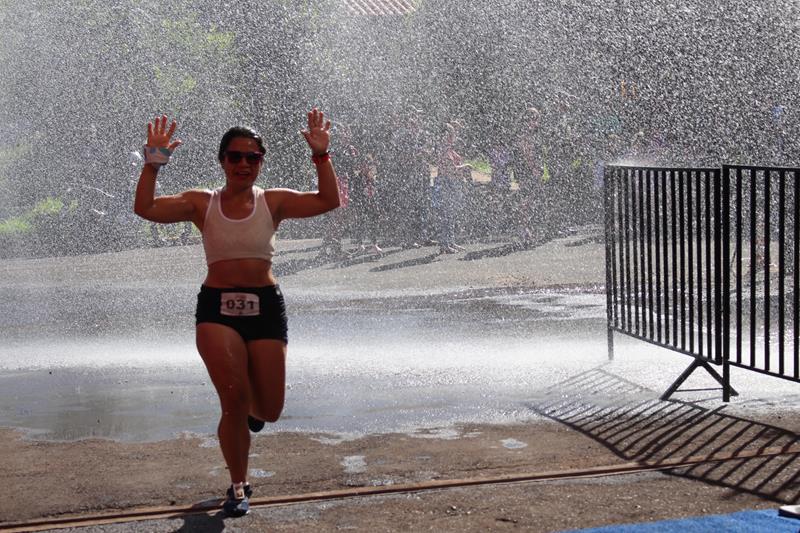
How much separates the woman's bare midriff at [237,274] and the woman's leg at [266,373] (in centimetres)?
25

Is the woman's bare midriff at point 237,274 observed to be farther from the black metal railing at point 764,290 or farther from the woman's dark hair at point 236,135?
the black metal railing at point 764,290

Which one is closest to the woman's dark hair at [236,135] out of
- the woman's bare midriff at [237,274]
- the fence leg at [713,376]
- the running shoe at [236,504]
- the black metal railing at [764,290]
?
the woman's bare midriff at [237,274]

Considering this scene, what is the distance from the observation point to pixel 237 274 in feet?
17.7

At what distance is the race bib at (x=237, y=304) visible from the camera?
5.35 m

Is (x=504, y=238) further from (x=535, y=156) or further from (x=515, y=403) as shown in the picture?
(x=515, y=403)

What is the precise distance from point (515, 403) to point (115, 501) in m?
2.67

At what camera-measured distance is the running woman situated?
5332 mm

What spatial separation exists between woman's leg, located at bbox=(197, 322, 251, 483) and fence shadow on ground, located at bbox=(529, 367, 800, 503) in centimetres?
186

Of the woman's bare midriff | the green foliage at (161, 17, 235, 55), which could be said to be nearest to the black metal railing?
the woman's bare midriff

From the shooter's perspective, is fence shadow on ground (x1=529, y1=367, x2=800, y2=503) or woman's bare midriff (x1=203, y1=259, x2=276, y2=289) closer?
woman's bare midriff (x1=203, y1=259, x2=276, y2=289)

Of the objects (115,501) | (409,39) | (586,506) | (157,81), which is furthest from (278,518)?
(409,39)

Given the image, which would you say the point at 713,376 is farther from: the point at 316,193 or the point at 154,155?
the point at 154,155

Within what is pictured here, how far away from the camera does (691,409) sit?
7156 mm

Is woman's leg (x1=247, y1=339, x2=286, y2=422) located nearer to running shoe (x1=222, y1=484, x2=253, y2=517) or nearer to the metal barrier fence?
running shoe (x1=222, y1=484, x2=253, y2=517)
